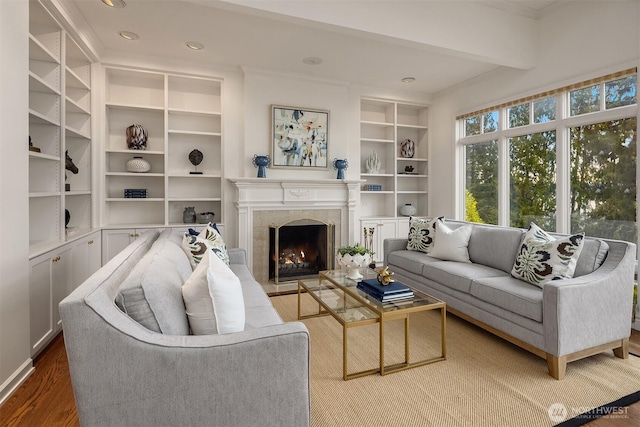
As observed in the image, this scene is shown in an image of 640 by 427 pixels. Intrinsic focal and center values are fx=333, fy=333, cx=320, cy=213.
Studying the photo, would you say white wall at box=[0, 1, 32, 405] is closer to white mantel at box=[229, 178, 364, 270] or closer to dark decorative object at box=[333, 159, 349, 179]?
white mantel at box=[229, 178, 364, 270]

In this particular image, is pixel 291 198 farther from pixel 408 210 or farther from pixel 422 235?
pixel 408 210

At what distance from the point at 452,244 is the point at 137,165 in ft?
12.3

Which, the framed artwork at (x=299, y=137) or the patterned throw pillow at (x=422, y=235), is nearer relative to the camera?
the patterned throw pillow at (x=422, y=235)

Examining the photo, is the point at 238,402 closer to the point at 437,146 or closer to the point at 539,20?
the point at 539,20

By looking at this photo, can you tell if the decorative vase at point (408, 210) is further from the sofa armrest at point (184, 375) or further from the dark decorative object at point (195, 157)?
the sofa armrest at point (184, 375)

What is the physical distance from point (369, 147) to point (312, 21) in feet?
9.90

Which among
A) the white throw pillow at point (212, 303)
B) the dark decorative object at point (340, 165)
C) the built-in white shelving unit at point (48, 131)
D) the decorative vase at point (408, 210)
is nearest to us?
the white throw pillow at point (212, 303)

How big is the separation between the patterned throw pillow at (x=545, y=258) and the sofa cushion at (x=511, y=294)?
85 millimetres

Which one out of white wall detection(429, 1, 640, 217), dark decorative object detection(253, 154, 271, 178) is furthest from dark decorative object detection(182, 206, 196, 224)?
white wall detection(429, 1, 640, 217)

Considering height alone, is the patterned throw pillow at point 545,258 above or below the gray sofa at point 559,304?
above

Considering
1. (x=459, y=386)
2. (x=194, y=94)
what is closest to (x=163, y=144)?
(x=194, y=94)

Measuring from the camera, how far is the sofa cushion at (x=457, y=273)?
9.16 ft

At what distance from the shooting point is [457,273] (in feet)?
9.48

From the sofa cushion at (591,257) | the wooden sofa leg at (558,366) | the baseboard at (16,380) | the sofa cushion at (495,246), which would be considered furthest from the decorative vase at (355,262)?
the baseboard at (16,380)
